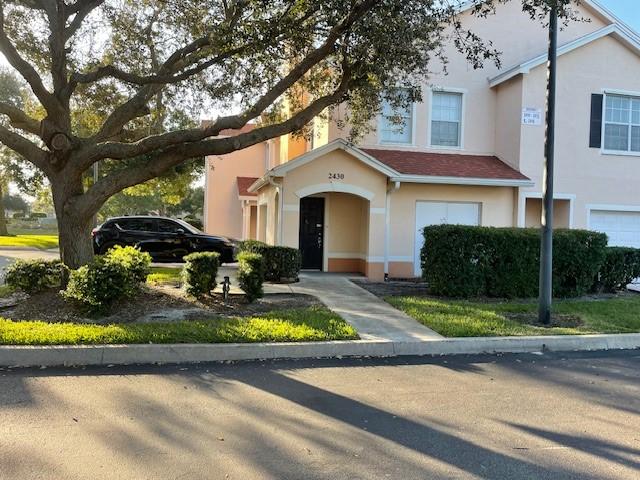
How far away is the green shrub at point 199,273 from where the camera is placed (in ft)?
32.1

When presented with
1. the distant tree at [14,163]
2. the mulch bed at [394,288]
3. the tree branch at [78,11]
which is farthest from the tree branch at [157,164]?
the distant tree at [14,163]

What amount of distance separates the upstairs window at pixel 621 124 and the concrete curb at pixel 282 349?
9974 millimetres

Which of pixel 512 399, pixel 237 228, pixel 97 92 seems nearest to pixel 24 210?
pixel 237 228

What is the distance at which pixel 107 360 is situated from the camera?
6.63m

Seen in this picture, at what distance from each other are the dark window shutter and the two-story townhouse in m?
0.03

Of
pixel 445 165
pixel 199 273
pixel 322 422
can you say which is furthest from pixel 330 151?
pixel 322 422

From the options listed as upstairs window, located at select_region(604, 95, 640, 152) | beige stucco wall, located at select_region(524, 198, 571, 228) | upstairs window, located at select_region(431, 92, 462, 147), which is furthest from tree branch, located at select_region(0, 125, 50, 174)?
upstairs window, located at select_region(604, 95, 640, 152)

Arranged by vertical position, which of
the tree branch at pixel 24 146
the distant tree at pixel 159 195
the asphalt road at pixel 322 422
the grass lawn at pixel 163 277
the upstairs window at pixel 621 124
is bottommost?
the asphalt road at pixel 322 422

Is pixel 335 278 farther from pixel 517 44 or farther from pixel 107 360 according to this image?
pixel 517 44

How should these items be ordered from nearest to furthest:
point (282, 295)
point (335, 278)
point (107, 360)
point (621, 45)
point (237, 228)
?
point (107, 360) < point (282, 295) < point (335, 278) < point (621, 45) < point (237, 228)

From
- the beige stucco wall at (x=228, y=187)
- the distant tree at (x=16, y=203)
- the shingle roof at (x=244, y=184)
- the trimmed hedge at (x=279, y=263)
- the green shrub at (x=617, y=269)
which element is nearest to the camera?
the trimmed hedge at (x=279, y=263)

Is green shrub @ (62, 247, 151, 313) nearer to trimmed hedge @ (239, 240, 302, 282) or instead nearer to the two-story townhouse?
trimmed hedge @ (239, 240, 302, 282)

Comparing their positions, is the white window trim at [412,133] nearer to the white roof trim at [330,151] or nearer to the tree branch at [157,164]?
the white roof trim at [330,151]

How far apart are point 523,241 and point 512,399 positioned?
6754 millimetres
